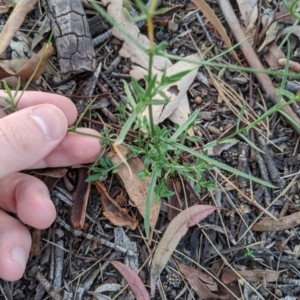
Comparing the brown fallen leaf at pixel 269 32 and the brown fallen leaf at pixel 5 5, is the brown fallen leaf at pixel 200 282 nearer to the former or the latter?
the brown fallen leaf at pixel 269 32

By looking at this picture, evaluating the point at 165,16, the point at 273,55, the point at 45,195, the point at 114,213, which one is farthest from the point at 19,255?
the point at 273,55

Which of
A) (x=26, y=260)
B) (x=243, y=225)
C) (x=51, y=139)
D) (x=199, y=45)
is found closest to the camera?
(x=51, y=139)

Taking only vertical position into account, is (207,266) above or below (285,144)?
below

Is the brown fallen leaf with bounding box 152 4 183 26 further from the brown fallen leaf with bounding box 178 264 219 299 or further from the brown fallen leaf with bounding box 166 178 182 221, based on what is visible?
the brown fallen leaf with bounding box 178 264 219 299

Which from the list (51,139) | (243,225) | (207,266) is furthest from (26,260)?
(243,225)

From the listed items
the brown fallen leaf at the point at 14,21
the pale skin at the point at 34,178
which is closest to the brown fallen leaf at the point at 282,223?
the pale skin at the point at 34,178

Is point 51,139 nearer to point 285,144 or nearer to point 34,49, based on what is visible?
point 34,49

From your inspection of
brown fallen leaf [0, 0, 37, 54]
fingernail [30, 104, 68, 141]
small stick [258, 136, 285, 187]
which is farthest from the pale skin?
small stick [258, 136, 285, 187]
